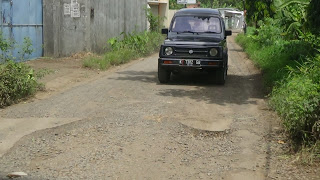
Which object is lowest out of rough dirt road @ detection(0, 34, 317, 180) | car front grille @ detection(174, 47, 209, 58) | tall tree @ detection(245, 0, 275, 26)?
rough dirt road @ detection(0, 34, 317, 180)

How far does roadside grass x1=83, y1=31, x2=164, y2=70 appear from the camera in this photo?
52.0 ft

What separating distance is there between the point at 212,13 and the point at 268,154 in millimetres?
7606

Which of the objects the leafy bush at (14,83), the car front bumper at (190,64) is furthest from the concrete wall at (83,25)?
the leafy bush at (14,83)

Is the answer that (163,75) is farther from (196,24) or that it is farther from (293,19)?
(293,19)

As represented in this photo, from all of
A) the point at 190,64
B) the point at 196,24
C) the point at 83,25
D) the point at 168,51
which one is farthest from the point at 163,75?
the point at 83,25

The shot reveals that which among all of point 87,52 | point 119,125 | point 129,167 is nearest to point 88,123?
point 119,125

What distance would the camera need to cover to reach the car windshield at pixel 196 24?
42.9 feet

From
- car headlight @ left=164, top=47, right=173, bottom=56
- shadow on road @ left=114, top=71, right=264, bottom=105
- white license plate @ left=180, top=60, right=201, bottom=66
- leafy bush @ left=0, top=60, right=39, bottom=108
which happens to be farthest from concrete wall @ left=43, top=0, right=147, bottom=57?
leafy bush @ left=0, top=60, right=39, bottom=108

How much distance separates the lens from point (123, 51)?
18.3 m

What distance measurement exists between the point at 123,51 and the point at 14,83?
354 inches

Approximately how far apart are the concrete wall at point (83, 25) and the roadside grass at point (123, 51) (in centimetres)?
64

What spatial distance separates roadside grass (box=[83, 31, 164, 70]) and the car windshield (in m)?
3.33

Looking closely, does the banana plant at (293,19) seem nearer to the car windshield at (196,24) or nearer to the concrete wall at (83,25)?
the car windshield at (196,24)

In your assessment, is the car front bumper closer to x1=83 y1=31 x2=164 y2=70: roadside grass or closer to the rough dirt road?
the rough dirt road
